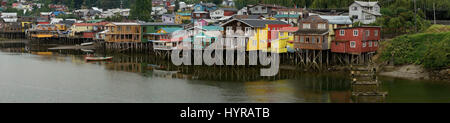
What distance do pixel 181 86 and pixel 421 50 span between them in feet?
54.8

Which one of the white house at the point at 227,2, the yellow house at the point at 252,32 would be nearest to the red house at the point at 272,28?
the yellow house at the point at 252,32

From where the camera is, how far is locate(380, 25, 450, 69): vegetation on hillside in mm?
29422

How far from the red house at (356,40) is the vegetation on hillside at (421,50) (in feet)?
4.08

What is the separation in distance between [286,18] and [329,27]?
63.5 feet

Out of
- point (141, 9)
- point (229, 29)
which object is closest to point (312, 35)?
point (229, 29)

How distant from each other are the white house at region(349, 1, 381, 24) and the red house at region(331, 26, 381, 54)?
13708 millimetres

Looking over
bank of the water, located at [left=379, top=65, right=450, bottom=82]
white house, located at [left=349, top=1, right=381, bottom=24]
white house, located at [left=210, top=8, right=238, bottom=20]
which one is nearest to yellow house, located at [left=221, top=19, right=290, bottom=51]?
bank of the water, located at [left=379, top=65, right=450, bottom=82]

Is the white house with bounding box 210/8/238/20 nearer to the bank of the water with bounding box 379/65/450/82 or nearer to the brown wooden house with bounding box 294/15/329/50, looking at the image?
the brown wooden house with bounding box 294/15/329/50

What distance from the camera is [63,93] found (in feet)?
86.2

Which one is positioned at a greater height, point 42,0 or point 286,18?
point 42,0

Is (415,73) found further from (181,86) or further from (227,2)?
(227,2)

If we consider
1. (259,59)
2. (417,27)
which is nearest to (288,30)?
(259,59)

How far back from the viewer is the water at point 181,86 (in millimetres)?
24234
